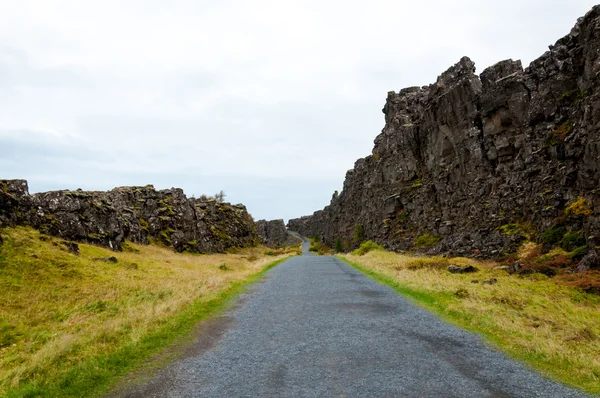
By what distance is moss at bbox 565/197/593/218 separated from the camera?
2419 cm

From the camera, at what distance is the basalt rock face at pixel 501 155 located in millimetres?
26672

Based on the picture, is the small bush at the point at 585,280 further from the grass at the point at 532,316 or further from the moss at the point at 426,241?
the moss at the point at 426,241

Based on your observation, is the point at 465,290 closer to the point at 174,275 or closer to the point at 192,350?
the point at 192,350

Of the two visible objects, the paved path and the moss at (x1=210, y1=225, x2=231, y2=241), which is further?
the moss at (x1=210, y1=225, x2=231, y2=241)

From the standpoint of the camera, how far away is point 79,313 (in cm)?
1501

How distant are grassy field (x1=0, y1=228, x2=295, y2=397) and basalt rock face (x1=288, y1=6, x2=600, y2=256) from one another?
24.9m

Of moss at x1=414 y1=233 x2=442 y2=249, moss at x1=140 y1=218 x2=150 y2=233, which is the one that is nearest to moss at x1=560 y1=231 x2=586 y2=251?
moss at x1=414 y1=233 x2=442 y2=249

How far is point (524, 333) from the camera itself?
33.9 feet

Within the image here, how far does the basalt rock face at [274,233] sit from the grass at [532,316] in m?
144

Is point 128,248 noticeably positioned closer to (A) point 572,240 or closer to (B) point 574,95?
(A) point 572,240

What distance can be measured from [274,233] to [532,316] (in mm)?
161100

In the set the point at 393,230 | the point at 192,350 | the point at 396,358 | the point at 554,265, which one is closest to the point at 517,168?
the point at 554,265

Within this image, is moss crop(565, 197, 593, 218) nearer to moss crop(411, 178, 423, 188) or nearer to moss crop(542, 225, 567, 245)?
moss crop(542, 225, 567, 245)

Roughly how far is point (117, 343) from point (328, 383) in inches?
246
